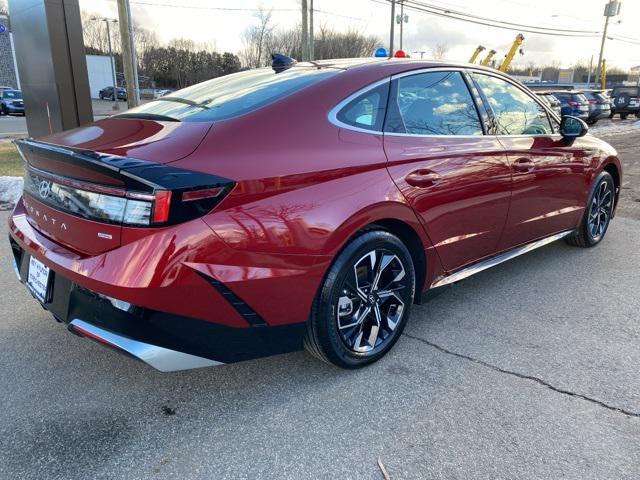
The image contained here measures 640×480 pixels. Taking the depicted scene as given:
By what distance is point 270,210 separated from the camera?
2203mm

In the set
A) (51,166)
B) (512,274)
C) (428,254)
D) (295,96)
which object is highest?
Answer: (295,96)

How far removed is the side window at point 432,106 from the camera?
2.87m

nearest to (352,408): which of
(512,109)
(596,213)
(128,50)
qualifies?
(512,109)

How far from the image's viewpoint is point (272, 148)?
229cm

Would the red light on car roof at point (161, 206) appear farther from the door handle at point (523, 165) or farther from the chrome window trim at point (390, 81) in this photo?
the door handle at point (523, 165)

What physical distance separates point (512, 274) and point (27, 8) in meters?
9.21

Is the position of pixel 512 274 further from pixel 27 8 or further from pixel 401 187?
pixel 27 8

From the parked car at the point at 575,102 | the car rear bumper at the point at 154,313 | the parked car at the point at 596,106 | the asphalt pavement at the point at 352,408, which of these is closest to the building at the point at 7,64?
the parked car at the point at 575,102

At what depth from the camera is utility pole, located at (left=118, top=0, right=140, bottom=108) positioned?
10.5 meters

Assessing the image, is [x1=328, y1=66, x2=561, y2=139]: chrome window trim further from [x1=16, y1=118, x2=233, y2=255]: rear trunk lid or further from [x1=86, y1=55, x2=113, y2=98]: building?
[x1=86, y1=55, x2=113, y2=98]: building

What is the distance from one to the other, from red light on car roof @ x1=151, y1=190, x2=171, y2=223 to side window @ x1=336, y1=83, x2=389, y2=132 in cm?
103

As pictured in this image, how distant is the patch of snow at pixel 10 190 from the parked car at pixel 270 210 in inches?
178

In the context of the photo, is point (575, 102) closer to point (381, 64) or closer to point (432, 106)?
point (432, 106)

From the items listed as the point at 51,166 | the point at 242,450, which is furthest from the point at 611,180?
the point at 51,166
